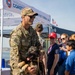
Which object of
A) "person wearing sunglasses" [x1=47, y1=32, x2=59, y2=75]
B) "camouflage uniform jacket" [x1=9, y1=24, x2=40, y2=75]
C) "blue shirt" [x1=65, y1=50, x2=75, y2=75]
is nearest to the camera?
"camouflage uniform jacket" [x1=9, y1=24, x2=40, y2=75]

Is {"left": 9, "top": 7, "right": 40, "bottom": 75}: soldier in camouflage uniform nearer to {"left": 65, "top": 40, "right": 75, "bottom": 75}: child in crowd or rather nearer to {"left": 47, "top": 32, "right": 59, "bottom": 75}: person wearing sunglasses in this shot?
{"left": 65, "top": 40, "right": 75, "bottom": 75}: child in crowd

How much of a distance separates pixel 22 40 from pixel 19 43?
74 millimetres

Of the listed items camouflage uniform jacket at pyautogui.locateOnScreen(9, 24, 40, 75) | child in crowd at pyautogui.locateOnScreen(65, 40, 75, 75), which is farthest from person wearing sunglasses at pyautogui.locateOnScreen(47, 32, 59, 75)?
camouflage uniform jacket at pyautogui.locateOnScreen(9, 24, 40, 75)

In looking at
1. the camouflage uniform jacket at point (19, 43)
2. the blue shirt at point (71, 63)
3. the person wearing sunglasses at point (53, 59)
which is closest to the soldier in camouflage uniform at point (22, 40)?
the camouflage uniform jacket at point (19, 43)

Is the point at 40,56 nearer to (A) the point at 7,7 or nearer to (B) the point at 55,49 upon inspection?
(A) the point at 7,7

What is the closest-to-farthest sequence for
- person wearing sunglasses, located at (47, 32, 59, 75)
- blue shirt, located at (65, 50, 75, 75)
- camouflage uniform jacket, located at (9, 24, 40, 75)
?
camouflage uniform jacket, located at (9, 24, 40, 75), blue shirt, located at (65, 50, 75, 75), person wearing sunglasses, located at (47, 32, 59, 75)

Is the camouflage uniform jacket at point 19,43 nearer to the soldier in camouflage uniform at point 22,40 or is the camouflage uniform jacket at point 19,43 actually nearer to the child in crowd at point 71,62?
the soldier in camouflage uniform at point 22,40

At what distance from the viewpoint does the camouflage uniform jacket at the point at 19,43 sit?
3037 millimetres

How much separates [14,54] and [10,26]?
3.32 meters

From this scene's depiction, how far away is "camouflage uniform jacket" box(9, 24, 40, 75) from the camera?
3037 millimetres

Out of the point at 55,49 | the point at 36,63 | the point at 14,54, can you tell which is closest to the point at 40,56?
the point at 36,63

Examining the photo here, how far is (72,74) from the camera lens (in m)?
4.38

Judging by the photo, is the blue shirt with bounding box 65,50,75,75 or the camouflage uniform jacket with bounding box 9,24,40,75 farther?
the blue shirt with bounding box 65,50,75,75

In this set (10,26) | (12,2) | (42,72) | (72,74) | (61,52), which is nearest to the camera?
(42,72)
